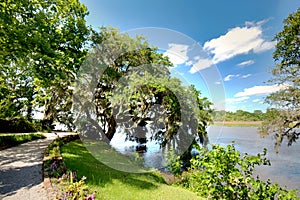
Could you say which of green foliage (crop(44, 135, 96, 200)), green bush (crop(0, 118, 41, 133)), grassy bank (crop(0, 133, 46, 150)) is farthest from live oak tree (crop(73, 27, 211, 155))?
green foliage (crop(44, 135, 96, 200))

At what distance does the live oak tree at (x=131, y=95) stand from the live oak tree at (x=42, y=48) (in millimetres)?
1458

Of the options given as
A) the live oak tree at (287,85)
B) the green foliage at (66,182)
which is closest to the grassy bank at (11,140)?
the green foliage at (66,182)

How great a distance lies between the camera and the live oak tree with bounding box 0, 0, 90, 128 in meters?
6.64

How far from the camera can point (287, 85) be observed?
472 inches

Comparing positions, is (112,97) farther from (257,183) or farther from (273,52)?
(273,52)

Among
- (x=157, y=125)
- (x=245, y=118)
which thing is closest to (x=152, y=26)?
(x=157, y=125)

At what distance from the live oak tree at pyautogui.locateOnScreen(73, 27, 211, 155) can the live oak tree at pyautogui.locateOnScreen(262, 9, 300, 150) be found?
17.5ft

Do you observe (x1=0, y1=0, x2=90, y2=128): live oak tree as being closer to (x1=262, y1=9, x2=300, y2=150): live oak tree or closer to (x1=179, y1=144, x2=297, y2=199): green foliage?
(x1=179, y1=144, x2=297, y2=199): green foliage

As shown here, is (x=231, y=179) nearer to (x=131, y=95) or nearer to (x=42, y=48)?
(x=42, y=48)

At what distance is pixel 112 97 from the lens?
1196 cm

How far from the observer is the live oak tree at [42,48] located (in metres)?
6.64

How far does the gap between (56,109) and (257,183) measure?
1631 cm

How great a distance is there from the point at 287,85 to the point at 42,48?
14133mm

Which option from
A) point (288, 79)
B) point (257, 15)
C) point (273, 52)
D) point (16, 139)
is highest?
point (257, 15)
